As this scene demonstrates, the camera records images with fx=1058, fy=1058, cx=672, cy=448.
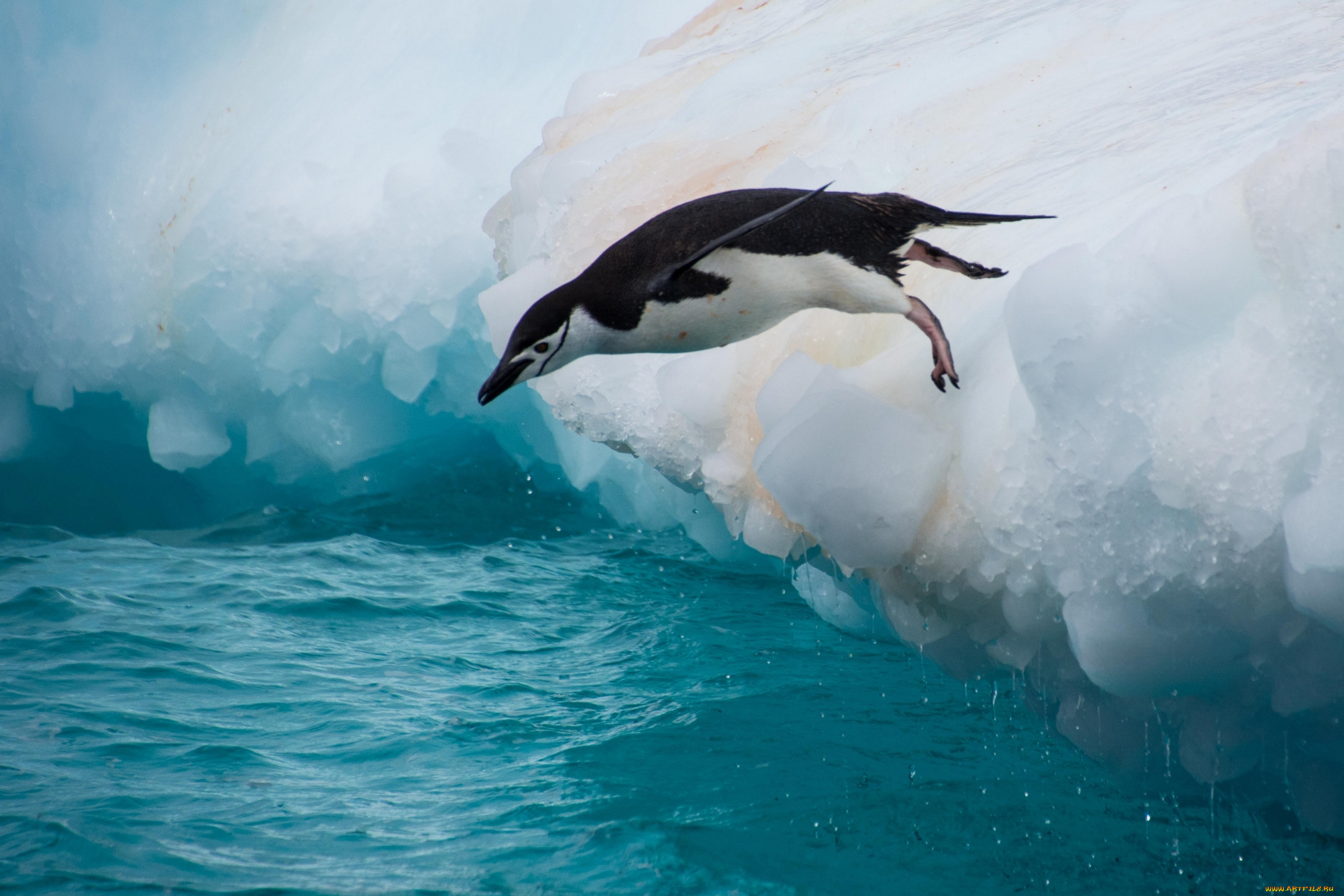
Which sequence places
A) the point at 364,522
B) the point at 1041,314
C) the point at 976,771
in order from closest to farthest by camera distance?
the point at 1041,314
the point at 976,771
the point at 364,522

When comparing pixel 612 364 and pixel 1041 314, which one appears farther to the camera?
pixel 612 364

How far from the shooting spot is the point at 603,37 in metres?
6.18

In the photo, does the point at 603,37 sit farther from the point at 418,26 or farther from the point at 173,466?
the point at 173,466

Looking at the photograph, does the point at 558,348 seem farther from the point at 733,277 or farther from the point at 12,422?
the point at 12,422

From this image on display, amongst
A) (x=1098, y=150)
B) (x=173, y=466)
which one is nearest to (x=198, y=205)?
(x=173, y=466)

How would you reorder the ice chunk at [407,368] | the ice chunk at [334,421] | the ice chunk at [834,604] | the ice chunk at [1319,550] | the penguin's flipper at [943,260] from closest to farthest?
the ice chunk at [1319,550]
the penguin's flipper at [943,260]
the ice chunk at [834,604]
the ice chunk at [407,368]
the ice chunk at [334,421]

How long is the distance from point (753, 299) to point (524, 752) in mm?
1638

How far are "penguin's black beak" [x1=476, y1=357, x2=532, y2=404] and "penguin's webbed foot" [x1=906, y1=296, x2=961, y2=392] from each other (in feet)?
2.41

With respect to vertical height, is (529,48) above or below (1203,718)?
above

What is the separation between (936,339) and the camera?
2.00 meters

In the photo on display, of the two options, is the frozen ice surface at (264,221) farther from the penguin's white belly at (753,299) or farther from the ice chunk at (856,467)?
the penguin's white belly at (753,299)

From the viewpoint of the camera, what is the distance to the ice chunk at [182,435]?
5.67 metres

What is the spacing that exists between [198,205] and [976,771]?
4.94 meters

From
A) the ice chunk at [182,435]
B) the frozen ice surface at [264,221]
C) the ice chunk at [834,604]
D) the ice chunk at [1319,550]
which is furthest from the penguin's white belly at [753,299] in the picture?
the ice chunk at [182,435]
